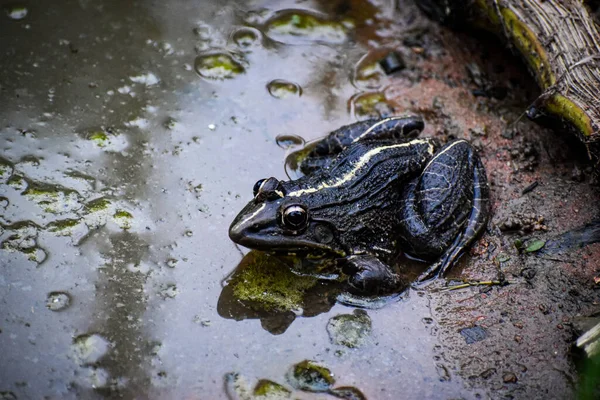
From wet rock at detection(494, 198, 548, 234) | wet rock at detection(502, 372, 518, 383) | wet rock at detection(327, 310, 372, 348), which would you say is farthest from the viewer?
wet rock at detection(494, 198, 548, 234)

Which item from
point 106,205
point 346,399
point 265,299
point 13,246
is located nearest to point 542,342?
point 346,399

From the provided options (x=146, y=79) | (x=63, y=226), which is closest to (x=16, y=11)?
(x=146, y=79)

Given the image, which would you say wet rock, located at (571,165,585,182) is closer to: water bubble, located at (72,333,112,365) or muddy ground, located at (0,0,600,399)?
muddy ground, located at (0,0,600,399)

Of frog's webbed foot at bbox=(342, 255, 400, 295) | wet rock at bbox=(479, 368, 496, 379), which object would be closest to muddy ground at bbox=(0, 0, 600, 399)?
wet rock at bbox=(479, 368, 496, 379)

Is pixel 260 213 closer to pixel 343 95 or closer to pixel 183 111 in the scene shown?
pixel 183 111

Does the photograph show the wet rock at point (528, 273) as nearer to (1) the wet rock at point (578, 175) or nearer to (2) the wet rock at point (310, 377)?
(1) the wet rock at point (578, 175)

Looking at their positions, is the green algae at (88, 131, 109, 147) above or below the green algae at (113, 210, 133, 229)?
above

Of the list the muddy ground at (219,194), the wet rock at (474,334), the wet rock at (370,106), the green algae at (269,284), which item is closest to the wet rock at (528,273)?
the muddy ground at (219,194)
